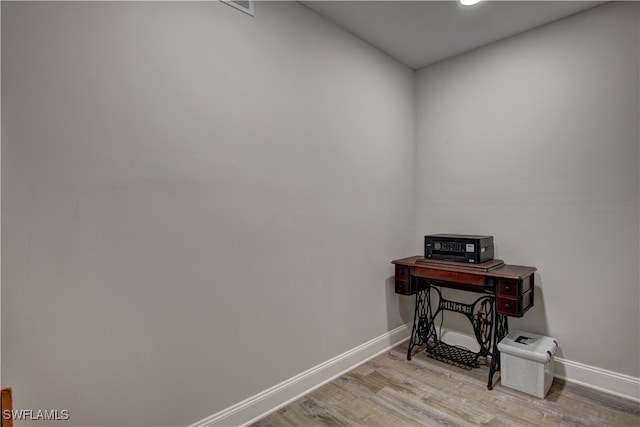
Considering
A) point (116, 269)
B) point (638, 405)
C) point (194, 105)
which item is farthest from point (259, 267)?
point (638, 405)

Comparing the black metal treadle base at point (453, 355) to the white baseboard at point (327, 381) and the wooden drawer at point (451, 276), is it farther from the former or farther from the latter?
the wooden drawer at point (451, 276)

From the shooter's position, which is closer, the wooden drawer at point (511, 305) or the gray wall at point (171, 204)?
the gray wall at point (171, 204)

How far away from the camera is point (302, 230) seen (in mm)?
2270

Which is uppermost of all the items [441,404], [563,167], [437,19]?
[437,19]

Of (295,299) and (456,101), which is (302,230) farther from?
(456,101)

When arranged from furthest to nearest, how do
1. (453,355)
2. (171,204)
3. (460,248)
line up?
(453,355)
(460,248)
(171,204)

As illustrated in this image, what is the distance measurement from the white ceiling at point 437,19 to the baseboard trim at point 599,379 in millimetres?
2680

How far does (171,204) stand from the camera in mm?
1647

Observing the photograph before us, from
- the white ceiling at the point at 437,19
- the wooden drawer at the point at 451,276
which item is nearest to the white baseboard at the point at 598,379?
the wooden drawer at the point at 451,276

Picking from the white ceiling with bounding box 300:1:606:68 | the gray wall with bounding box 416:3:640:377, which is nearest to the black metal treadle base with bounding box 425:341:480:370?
the gray wall with bounding box 416:3:640:377

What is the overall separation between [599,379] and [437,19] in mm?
2964

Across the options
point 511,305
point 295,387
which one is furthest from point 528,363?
point 295,387

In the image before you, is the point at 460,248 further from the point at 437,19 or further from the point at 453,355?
the point at 437,19

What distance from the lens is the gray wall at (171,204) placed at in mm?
1283
